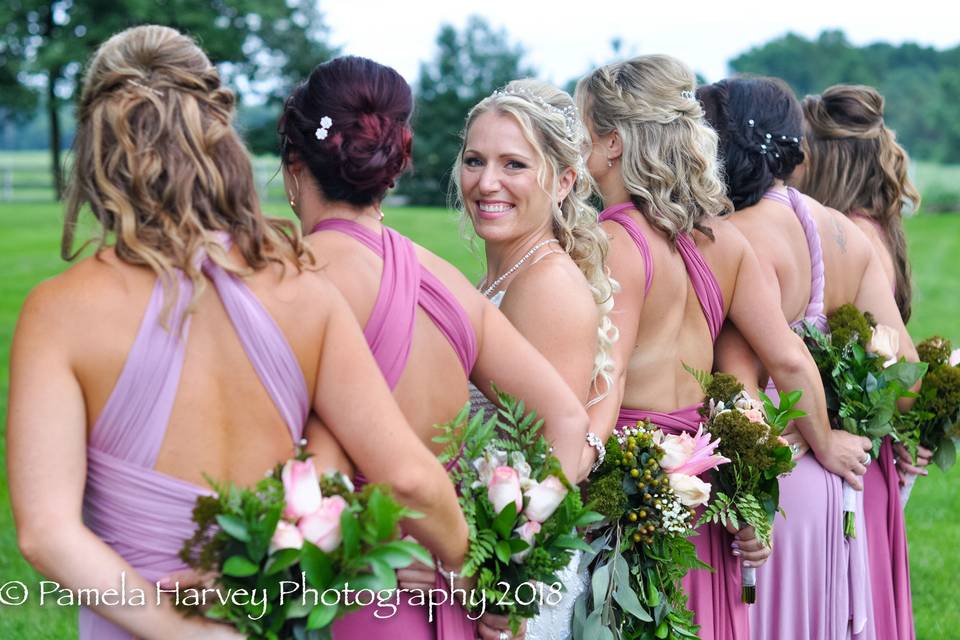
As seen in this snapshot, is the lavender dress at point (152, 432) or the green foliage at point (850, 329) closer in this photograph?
the lavender dress at point (152, 432)

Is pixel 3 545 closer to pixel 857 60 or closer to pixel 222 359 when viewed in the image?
pixel 222 359

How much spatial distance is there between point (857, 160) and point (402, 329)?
11.5 feet

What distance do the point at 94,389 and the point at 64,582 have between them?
0.42 m

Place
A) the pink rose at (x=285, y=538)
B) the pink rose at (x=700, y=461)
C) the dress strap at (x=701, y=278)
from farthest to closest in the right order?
1. the dress strap at (x=701, y=278)
2. the pink rose at (x=700, y=461)
3. the pink rose at (x=285, y=538)

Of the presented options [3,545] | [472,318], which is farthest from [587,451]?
[3,545]

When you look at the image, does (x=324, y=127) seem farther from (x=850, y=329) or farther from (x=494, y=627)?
(x=850, y=329)

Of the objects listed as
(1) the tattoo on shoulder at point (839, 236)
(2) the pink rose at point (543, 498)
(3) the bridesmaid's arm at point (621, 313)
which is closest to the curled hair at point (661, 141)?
(3) the bridesmaid's arm at point (621, 313)

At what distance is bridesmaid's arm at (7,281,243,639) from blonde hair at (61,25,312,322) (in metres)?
0.22

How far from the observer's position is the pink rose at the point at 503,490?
9.89 feet

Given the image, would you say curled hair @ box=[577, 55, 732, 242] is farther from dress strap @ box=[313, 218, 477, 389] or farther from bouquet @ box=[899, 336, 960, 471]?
bouquet @ box=[899, 336, 960, 471]

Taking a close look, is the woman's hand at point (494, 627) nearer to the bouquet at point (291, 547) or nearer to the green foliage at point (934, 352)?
the bouquet at point (291, 547)

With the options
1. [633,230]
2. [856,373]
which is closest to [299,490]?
[633,230]

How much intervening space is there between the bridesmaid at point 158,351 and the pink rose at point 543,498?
0.54 metres

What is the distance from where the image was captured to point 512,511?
298 centimetres
